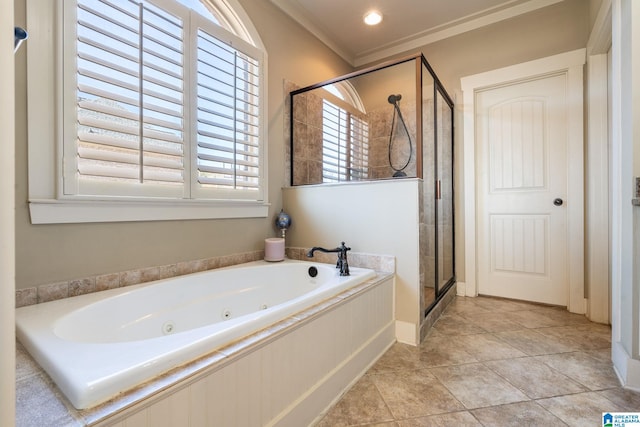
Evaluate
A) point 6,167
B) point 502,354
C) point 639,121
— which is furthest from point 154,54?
point 502,354

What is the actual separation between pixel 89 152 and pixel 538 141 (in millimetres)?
3304

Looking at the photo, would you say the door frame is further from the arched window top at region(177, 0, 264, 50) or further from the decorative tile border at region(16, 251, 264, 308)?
the decorative tile border at region(16, 251, 264, 308)

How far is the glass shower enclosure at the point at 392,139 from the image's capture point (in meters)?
2.10

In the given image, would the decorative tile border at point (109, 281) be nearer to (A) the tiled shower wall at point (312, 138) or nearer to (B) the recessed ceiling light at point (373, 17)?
(A) the tiled shower wall at point (312, 138)

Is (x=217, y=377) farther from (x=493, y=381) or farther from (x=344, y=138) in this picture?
(x=344, y=138)

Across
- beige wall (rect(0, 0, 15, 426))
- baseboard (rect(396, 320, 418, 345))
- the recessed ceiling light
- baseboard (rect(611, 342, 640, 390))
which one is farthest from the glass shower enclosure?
beige wall (rect(0, 0, 15, 426))

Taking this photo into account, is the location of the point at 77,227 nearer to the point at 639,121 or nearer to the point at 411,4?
the point at 639,121

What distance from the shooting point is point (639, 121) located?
1353mm

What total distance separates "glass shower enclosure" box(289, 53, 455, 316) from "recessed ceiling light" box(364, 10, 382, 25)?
0.66m

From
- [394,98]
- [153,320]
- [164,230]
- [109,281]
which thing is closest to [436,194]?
[394,98]

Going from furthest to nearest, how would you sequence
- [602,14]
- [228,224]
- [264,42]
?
[264,42]
[228,224]
[602,14]

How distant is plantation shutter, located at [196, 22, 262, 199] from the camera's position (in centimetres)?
186

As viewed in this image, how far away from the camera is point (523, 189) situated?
268 cm

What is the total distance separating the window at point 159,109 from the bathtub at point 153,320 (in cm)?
43
